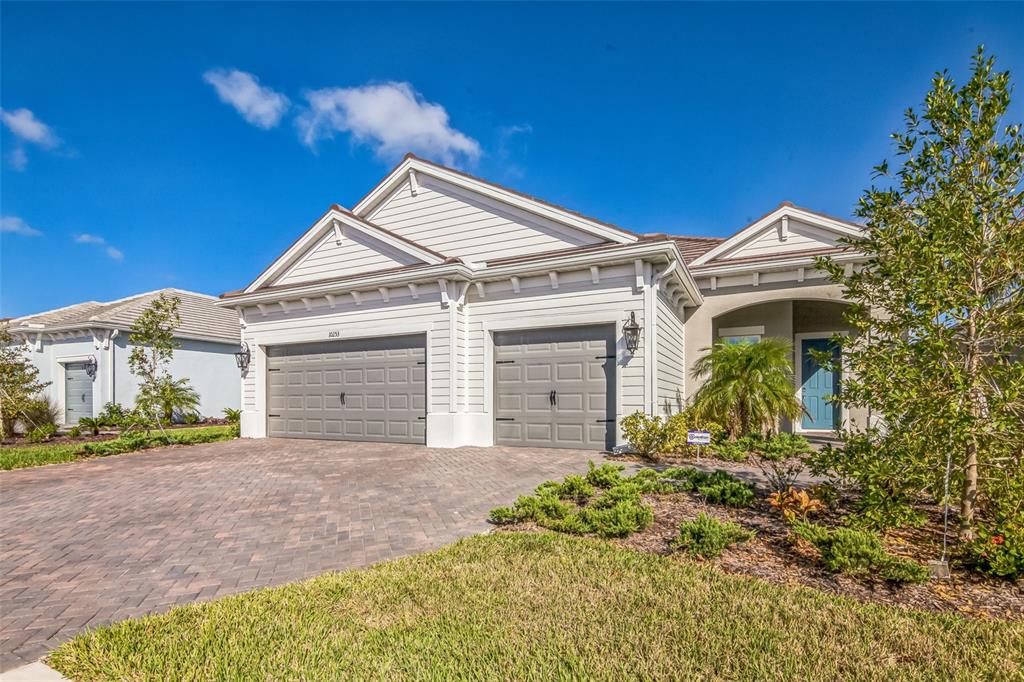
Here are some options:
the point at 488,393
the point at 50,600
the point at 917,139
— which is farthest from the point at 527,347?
the point at 50,600

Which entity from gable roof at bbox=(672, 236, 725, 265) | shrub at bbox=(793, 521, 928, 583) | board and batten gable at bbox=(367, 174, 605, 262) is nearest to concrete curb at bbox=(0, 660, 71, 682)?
shrub at bbox=(793, 521, 928, 583)

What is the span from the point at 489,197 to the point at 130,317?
14.8 metres

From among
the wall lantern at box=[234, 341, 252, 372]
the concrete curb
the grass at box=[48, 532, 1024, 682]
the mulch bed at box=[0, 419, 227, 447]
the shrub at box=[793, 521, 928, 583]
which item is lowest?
the mulch bed at box=[0, 419, 227, 447]

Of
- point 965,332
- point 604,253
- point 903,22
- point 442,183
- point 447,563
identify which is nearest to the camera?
point 447,563

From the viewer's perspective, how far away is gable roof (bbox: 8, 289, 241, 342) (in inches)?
675

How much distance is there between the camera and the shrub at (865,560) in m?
3.31

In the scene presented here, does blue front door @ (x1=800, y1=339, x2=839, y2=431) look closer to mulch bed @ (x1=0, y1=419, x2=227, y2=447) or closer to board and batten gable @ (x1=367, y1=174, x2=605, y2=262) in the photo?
board and batten gable @ (x1=367, y1=174, x2=605, y2=262)

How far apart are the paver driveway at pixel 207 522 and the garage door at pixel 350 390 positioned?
1866 mm

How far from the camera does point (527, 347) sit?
1048cm

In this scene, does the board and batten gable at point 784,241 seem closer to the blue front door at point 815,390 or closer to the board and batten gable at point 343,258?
the blue front door at point 815,390

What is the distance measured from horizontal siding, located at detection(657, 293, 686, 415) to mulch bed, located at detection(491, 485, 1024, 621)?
502cm

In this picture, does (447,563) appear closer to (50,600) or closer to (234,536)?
(234,536)

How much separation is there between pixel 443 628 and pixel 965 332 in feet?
15.4

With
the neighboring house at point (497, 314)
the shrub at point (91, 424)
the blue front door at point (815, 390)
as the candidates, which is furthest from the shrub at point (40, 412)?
the blue front door at point (815, 390)
